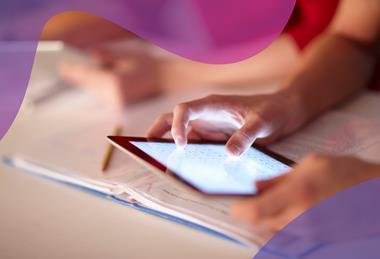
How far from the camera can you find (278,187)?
1.00 ft

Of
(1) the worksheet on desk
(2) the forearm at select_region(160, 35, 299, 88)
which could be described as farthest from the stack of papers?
(2) the forearm at select_region(160, 35, 299, 88)

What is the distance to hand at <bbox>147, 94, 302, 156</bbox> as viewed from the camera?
0.40 metres

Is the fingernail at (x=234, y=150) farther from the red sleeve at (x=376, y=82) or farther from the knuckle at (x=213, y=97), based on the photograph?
the red sleeve at (x=376, y=82)

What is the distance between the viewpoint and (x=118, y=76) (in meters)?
0.75

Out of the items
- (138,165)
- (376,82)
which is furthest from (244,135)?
(376,82)

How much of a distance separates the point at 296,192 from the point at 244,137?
104 mm

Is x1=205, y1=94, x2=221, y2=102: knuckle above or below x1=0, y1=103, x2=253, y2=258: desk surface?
above

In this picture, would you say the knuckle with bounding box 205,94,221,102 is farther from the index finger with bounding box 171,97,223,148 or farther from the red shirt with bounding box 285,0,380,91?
the red shirt with bounding box 285,0,380,91

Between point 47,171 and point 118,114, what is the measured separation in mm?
184

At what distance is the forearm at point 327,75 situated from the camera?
543 mm

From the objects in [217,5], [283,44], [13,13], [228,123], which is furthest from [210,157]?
[283,44]
